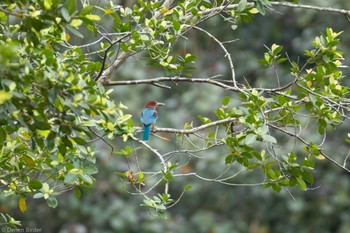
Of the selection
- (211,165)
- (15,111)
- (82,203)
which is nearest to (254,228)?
(211,165)

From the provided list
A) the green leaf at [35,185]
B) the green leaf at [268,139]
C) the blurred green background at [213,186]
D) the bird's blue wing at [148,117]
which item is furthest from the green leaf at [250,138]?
the blurred green background at [213,186]

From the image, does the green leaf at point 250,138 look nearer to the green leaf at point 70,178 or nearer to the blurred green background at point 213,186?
the green leaf at point 70,178

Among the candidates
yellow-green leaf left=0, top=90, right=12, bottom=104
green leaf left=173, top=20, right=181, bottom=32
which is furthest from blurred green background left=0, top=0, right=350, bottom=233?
yellow-green leaf left=0, top=90, right=12, bottom=104

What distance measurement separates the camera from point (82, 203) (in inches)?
336

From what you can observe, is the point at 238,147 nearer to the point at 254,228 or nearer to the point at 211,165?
the point at 211,165

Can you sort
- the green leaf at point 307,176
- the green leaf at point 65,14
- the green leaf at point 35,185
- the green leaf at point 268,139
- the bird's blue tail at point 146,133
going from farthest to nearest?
the bird's blue tail at point 146,133 → the green leaf at point 307,176 → the green leaf at point 35,185 → the green leaf at point 268,139 → the green leaf at point 65,14

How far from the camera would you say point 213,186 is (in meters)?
8.67

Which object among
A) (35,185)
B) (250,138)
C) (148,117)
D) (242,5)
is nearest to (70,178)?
(35,185)

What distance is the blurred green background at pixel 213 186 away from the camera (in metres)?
7.97

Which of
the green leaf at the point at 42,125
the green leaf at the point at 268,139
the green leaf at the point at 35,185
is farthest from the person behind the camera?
the green leaf at the point at 35,185

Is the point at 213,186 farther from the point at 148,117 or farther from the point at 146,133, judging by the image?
the point at 146,133

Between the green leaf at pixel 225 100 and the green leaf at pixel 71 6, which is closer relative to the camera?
the green leaf at pixel 71 6

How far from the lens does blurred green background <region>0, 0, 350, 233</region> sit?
7.97 meters

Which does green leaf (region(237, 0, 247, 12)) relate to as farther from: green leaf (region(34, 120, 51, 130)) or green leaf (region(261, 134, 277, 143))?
green leaf (region(34, 120, 51, 130))
